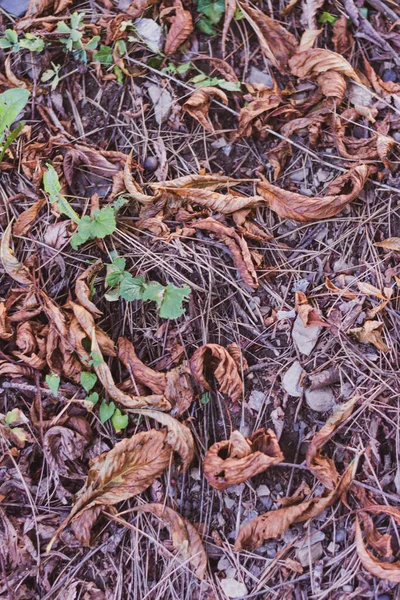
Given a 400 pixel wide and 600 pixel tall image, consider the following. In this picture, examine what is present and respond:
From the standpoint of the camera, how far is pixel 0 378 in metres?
2.00

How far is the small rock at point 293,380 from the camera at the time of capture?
196cm

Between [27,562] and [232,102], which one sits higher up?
[232,102]

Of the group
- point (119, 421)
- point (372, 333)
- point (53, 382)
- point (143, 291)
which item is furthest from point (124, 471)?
point (372, 333)

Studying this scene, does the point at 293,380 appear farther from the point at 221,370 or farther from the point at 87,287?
the point at 87,287

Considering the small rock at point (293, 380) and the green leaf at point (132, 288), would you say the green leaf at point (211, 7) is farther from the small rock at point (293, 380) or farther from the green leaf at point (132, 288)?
the small rock at point (293, 380)

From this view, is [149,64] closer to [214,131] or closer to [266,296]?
[214,131]

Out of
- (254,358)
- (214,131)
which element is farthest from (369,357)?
(214,131)

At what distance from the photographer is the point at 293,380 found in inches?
77.7

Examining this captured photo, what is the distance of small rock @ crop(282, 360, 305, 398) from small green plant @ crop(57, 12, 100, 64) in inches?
60.8

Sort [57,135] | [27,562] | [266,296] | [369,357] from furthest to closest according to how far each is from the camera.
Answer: [57,135]
[266,296]
[369,357]
[27,562]

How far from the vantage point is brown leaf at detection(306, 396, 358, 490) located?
70.7 inches

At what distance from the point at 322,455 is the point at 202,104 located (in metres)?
1.46

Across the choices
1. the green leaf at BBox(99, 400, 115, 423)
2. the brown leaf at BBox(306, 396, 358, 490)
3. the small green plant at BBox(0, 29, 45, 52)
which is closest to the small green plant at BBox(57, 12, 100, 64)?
the small green plant at BBox(0, 29, 45, 52)

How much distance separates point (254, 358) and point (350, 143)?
966 millimetres
